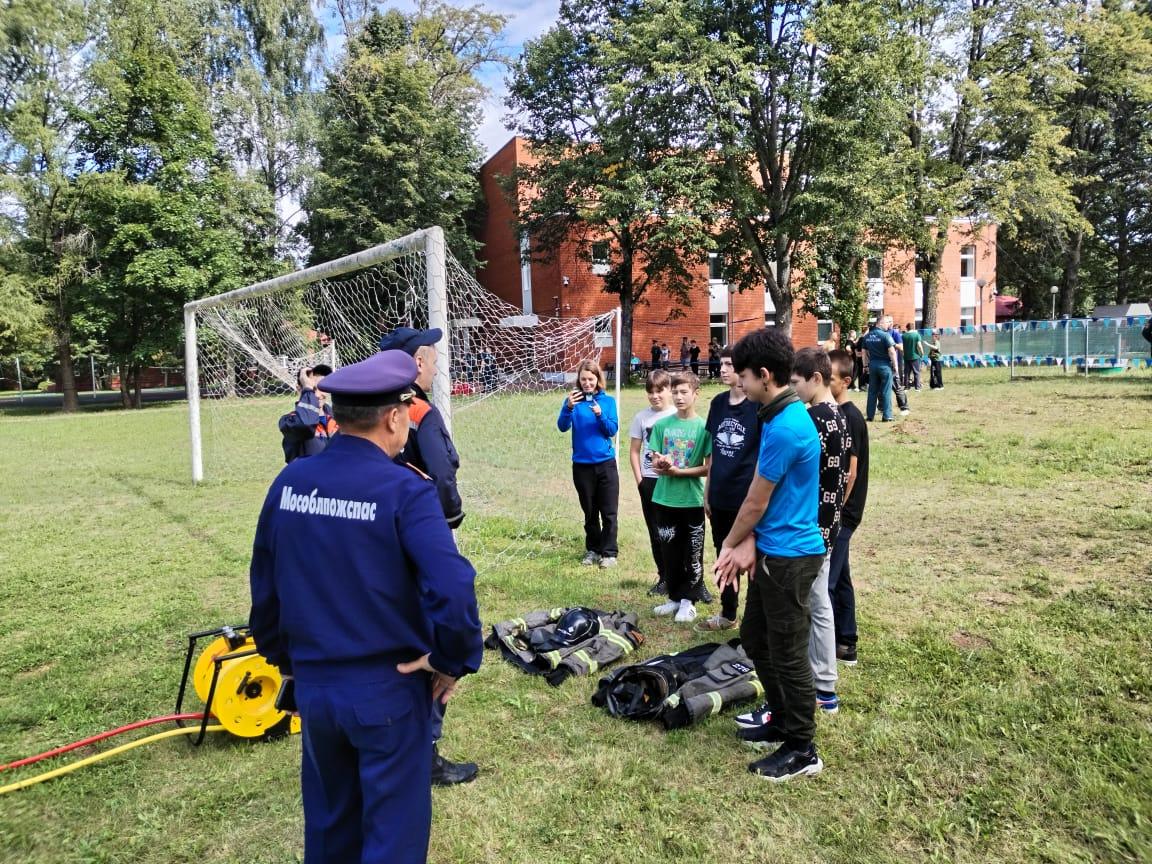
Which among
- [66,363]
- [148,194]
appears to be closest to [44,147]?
[148,194]

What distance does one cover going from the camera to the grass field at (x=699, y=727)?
9.19ft

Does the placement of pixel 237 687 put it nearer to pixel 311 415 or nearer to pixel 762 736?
pixel 762 736

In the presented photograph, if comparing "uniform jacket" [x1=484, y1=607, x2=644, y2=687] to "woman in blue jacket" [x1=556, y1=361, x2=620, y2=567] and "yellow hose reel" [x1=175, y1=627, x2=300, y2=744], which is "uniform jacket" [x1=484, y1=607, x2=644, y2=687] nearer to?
"yellow hose reel" [x1=175, y1=627, x2=300, y2=744]

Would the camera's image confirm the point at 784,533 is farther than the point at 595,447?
No

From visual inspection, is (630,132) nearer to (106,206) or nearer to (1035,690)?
(106,206)

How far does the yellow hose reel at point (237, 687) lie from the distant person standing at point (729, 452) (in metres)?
2.67

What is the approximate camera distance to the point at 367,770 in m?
1.84

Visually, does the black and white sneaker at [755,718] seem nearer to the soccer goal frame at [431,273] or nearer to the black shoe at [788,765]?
the black shoe at [788,765]

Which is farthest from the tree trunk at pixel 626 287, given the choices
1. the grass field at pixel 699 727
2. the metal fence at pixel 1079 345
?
the grass field at pixel 699 727

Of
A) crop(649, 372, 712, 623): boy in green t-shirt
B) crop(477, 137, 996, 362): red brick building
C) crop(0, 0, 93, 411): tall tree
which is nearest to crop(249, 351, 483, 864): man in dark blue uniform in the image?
crop(649, 372, 712, 623): boy in green t-shirt

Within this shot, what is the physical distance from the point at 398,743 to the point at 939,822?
2254 mm

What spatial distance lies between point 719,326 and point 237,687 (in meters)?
34.2

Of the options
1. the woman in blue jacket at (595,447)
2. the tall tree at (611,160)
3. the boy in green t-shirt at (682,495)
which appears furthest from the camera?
the tall tree at (611,160)

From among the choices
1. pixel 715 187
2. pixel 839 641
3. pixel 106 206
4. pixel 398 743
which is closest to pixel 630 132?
pixel 715 187
